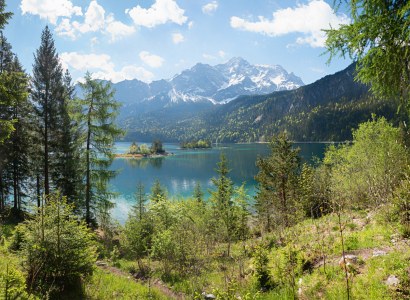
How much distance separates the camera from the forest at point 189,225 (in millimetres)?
4137

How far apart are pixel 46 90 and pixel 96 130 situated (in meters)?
5.59

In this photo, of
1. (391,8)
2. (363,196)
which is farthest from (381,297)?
(363,196)

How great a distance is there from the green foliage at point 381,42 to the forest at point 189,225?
30mm

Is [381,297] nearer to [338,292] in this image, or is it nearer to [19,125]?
[338,292]

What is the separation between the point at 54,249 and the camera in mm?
4984

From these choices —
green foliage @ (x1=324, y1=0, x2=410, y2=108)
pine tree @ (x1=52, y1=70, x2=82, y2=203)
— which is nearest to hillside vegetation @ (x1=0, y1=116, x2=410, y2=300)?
green foliage @ (x1=324, y1=0, x2=410, y2=108)

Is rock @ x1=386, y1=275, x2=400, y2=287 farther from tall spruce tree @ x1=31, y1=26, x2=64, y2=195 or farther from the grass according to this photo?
tall spruce tree @ x1=31, y1=26, x2=64, y2=195

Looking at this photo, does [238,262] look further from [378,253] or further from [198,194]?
[198,194]

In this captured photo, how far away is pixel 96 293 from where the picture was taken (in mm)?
5773

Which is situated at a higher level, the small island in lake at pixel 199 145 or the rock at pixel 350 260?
the small island in lake at pixel 199 145

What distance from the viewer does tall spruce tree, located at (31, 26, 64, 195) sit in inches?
580

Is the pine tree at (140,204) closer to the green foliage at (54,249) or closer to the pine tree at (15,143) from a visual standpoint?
the green foliage at (54,249)

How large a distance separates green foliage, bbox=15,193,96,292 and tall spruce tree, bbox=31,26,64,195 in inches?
488

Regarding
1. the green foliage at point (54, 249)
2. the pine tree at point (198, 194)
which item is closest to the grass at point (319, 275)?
the green foliage at point (54, 249)
